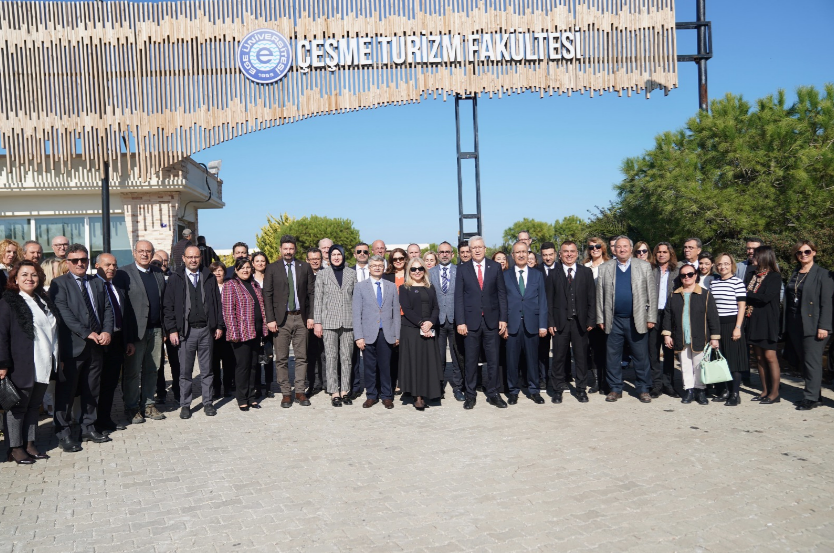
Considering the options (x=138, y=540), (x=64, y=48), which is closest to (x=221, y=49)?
(x=64, y=48)

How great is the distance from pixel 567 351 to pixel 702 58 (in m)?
7.64

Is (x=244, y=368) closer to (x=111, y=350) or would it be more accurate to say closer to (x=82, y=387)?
(x=111, y=350)

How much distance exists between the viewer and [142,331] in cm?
767

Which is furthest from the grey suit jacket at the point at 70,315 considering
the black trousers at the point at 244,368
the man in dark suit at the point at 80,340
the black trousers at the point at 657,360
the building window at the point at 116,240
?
the building window at the point at 116,240

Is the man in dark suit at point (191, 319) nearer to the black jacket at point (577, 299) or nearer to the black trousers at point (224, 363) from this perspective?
the black trousers at point (224, 363)

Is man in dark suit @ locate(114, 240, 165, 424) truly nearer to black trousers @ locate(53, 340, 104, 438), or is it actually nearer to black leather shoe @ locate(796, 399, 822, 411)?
black trousers @ locate(53, 340, 104, 438)

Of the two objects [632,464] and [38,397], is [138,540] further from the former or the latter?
[632,464]

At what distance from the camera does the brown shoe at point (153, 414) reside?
26.0 feet

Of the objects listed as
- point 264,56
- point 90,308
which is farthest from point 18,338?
point 264,56

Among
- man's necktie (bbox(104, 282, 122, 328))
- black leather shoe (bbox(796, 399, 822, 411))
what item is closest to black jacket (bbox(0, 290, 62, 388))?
man's necktie (bbox(104, 282, 122, 328))

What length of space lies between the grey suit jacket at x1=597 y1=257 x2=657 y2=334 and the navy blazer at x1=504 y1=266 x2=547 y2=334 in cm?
77

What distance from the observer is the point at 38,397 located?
632 centimetres

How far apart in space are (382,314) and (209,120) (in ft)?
22.9

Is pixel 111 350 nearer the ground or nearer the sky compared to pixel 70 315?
nearer the ground
